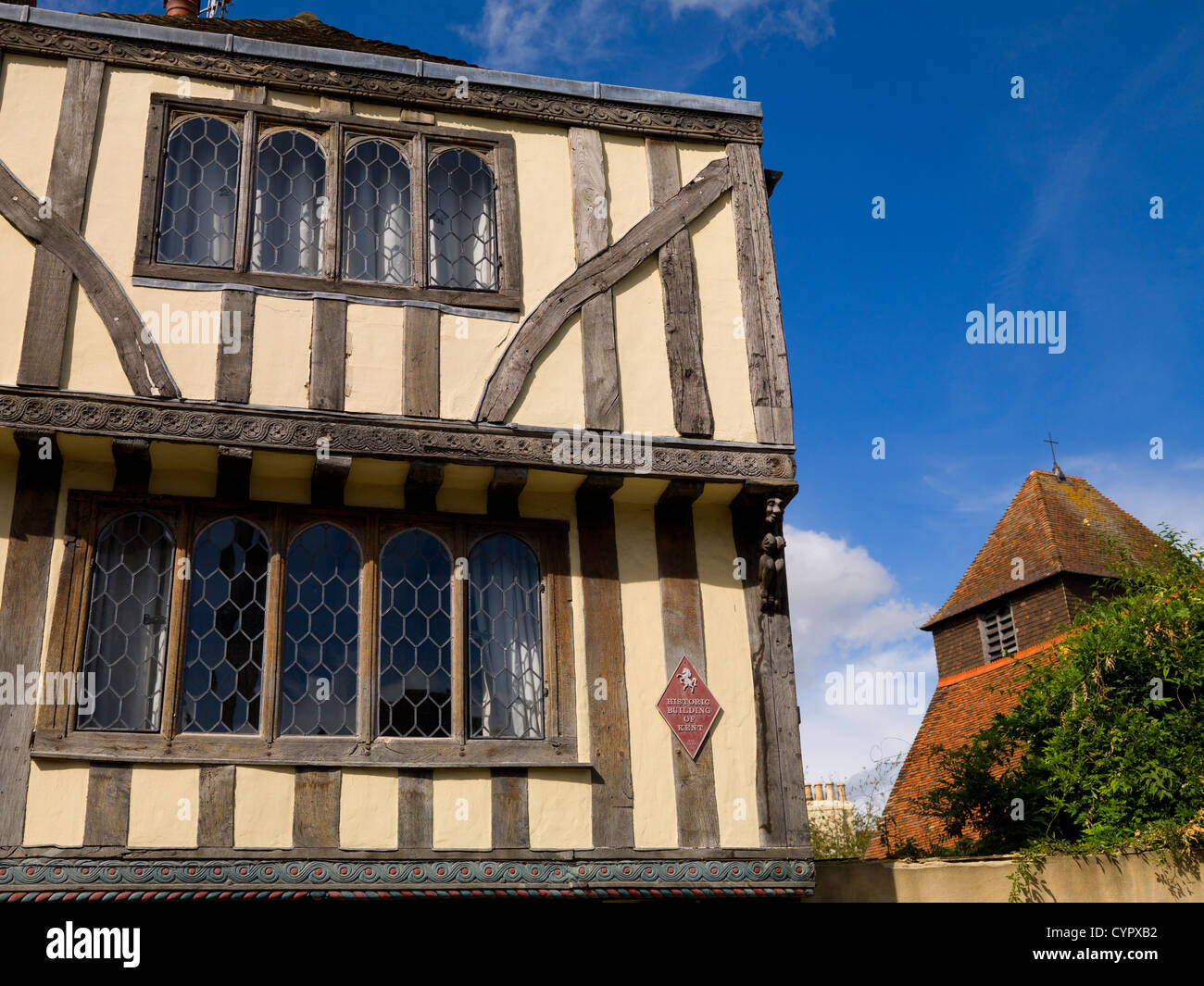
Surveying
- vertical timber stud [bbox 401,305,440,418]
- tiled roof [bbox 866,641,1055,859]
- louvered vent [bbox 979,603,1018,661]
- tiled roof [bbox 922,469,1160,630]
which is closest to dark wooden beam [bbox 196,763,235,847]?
vertical timber stud [bbox 401,305,440,418]

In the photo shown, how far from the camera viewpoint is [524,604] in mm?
7750

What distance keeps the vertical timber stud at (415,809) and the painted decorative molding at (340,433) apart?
6.42 ft

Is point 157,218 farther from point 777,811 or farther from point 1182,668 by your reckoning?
point 1182,668

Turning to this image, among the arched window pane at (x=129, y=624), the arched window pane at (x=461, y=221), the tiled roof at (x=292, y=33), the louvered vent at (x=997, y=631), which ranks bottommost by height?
the arched window pane at (x=129, y=624)

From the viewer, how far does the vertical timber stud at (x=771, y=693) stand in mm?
7523

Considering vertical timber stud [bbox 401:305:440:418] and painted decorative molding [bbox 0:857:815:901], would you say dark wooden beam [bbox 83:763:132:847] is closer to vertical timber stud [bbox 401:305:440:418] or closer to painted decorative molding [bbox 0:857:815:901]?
painted decorative molding [bbox 0:857:815:901]

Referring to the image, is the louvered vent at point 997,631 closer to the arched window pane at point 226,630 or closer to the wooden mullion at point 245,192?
the arched window pane at point 226,630

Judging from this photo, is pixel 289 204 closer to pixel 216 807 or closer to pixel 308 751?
pixel 308 751

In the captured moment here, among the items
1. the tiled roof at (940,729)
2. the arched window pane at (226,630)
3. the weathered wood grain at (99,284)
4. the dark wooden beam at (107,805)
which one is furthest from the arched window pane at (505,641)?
the tiled roof at (940,729)

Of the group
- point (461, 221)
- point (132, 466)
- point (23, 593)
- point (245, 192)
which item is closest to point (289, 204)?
point (245, 192)

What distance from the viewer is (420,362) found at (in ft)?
25.6

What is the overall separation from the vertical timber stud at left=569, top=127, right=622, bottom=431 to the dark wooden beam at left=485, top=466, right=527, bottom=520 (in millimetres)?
622

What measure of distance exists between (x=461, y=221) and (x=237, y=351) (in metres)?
1.91

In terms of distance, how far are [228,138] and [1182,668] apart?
805 centimetres
